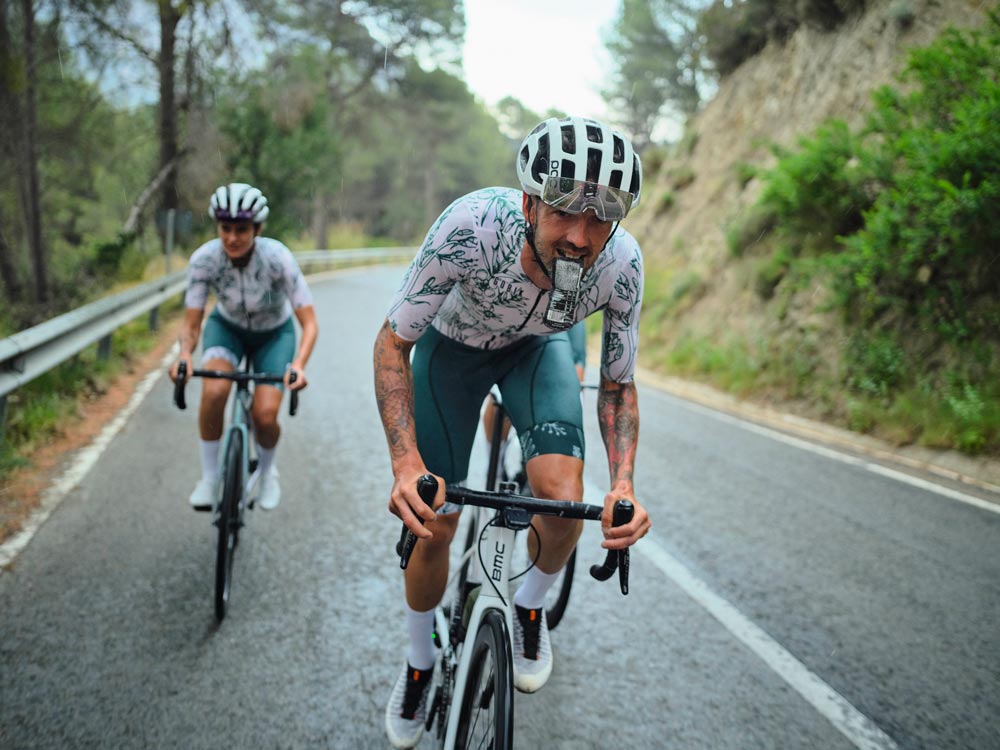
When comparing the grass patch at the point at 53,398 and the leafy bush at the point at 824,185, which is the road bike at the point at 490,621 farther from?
the leafy bush at the point at 824,185

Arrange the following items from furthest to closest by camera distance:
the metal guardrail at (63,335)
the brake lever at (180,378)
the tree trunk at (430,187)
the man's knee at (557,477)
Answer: the tree trunk at (430,187)
the metal guardrail at (63,335)
the brake lever at (180,378)
the man's knee at (557,477)

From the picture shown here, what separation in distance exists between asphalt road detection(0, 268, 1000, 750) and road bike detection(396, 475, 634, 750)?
615mm

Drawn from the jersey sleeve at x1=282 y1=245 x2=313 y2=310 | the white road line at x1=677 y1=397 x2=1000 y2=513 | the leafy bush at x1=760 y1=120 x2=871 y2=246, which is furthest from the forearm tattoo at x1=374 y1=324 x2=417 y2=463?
the leafy bush at x1=760 y1=120 x2=871 y2=246

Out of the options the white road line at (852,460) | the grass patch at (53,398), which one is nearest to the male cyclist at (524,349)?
the grass patch at (53,398)

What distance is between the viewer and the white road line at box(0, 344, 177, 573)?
4.14m

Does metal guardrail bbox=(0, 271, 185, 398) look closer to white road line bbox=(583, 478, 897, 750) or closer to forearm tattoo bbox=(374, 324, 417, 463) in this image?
forearm tattoo bbox=(374, 324, 417, 463)

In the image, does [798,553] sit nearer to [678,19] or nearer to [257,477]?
A: [257,477]

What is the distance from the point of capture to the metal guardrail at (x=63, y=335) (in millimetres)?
5145

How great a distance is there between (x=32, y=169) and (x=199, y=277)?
10.8 metres

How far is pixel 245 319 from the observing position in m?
4.71

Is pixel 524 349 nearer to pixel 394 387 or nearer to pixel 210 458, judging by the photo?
pixel 394 387

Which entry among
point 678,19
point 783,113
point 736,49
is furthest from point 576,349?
point 678,19

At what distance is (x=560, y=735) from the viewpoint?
2.88m

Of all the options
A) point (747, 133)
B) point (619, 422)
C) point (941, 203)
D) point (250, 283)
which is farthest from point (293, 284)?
point (747, 133)
